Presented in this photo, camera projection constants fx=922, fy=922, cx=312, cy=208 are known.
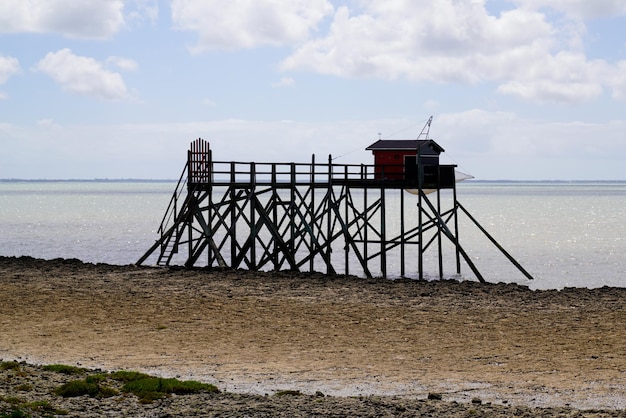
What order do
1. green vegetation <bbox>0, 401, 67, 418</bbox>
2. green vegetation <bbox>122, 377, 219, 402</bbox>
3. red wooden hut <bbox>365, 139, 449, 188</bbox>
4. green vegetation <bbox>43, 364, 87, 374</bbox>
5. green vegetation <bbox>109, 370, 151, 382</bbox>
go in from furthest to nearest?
red wooden hut <bbox>365, 139, 449, 188</bbox> → green vegetation <bbox>43, 364, 87, 374</bbox> → green vegetation <bbox>109, 370, 151, 382</bbox> → green vegetation <bbox>122, 377, 219, 402</bbox> → green vegetation <bbox>0, 401, 67, 418</bbox>

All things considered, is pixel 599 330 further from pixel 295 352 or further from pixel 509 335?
pixel 295 352

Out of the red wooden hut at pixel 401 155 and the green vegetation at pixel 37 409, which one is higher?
the red wooden hut at pixel 401 155

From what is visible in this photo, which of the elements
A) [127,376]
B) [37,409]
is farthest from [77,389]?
[127,376]

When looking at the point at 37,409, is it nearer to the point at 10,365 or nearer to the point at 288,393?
the point at 10,365

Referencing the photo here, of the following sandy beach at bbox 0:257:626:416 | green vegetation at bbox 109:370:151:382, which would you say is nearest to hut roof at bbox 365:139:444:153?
sandy beach at bbox 0:257:626:416

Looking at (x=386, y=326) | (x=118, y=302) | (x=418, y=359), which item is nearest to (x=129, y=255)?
(x=118, y=302)

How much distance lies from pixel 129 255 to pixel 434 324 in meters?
35.5

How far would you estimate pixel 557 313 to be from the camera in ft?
83.7

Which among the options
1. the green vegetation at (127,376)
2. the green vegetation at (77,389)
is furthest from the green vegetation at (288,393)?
the green vegetation at (77,389)

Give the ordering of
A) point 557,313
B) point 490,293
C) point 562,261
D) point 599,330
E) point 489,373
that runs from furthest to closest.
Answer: point 562,261 → point 490,293 → point 557,313 → point 599,330 → point 489,373

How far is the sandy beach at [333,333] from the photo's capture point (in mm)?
17000

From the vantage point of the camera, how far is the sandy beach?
17.0m

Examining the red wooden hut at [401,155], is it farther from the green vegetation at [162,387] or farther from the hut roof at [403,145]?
the green vegetation at [162,387]

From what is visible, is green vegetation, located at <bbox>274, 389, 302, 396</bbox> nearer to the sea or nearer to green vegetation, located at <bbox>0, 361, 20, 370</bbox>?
green vegetation, located at <bbox>0, 361, 20, 370</bbox>
